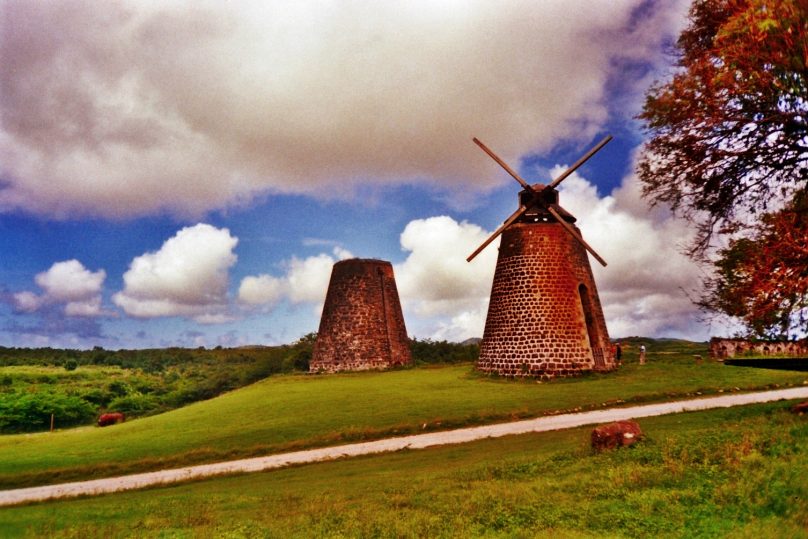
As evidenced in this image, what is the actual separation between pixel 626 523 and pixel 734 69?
866 cm

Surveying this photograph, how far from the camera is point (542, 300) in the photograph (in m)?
26.0

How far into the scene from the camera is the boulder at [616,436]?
9.32 meters

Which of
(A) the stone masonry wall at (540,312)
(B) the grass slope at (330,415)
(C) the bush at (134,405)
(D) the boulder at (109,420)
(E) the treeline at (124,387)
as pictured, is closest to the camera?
(B) the grass slope at (330,415)

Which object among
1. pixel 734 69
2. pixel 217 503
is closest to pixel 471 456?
pixel 217 503

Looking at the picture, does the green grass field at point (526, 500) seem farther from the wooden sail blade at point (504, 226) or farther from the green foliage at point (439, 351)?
the green foliage at point (439, 351)

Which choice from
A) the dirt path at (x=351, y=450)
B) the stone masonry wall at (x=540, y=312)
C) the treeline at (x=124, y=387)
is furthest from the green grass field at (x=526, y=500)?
the treeline at (x=124, y=387)

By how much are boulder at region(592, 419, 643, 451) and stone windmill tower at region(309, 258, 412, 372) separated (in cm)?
2850

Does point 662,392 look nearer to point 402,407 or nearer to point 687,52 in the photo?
point 402,407

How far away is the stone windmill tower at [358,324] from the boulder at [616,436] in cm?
2850

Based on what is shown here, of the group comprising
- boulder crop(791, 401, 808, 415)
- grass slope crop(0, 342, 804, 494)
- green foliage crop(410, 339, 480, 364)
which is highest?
green foliage crop(410, 339, 480, 364)

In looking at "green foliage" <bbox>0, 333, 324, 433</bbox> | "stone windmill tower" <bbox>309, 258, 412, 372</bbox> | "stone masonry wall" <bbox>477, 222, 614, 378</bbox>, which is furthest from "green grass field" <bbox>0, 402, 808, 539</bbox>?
"green foliage" <bbox>0, 333, 324, 433</bbox>

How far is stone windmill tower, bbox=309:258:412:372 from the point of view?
37594 mm

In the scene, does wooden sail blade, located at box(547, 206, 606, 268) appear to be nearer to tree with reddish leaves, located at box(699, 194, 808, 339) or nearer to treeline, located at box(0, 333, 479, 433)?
tree with reddish leaves, located at box(699, 194, 808, 339)

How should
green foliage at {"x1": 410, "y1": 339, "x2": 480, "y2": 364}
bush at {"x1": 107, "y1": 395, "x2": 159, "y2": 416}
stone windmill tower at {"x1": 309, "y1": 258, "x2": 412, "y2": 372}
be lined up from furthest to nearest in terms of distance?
green foliage at {"x1": 410, "y1": 339, "x2": 480, "y2": 364}
bush at {"x1": 107, "y1": 395, "x2": 159, "y2": 416}
stone windmill tower at {"x1": 309, "y1": 258, "x2": 412, "y2": 372}
